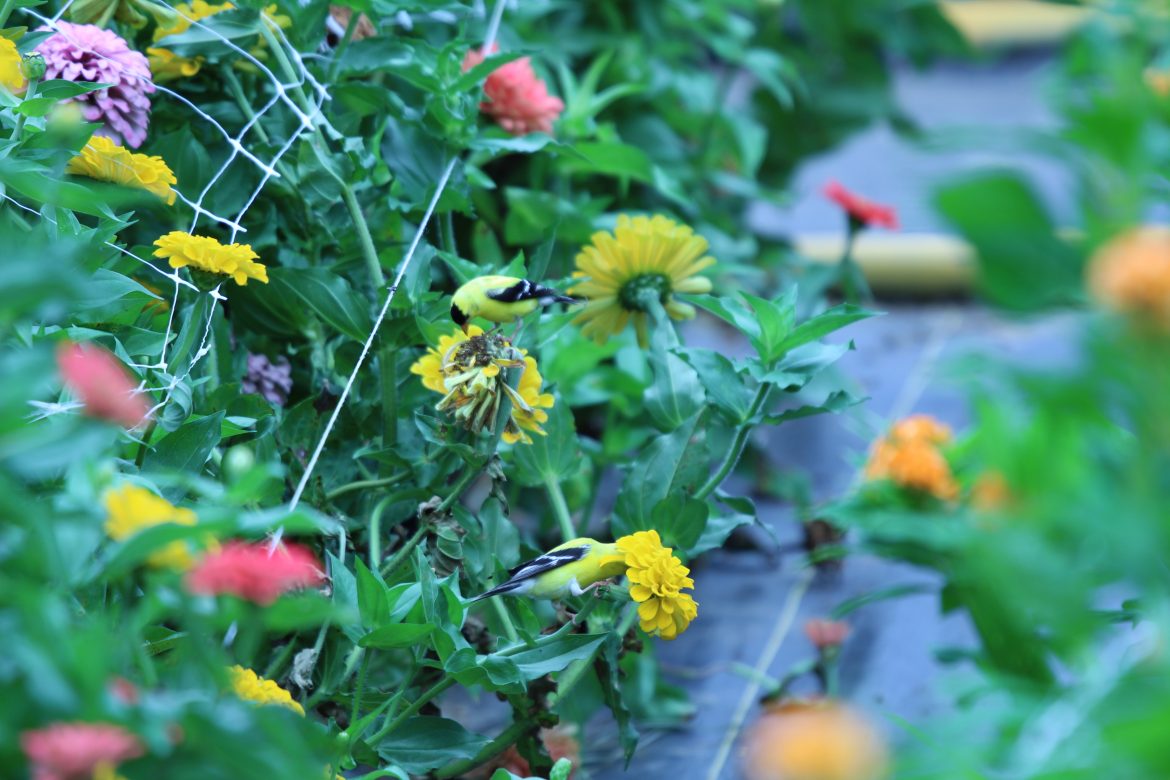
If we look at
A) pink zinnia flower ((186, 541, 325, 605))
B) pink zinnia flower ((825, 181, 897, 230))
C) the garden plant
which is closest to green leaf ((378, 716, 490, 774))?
the garden plant

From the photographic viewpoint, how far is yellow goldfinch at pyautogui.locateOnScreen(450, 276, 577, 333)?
678 millimetres

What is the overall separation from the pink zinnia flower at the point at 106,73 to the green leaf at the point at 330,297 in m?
0.13

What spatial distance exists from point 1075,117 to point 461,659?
395 millimetres

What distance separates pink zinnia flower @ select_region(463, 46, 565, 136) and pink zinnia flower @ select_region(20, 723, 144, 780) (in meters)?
0.67

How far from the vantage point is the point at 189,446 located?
2.11 feet

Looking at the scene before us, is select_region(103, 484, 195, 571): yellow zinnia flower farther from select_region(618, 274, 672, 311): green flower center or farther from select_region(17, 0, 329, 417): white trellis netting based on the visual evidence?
select_region(618, 274, 672, 311): green flower center

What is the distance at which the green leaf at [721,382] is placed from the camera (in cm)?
75

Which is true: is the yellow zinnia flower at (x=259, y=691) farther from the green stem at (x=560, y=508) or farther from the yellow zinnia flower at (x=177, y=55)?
the yellow zinnia flower at (x=177, y=55)

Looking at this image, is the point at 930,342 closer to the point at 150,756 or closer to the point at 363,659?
the point at 363,659

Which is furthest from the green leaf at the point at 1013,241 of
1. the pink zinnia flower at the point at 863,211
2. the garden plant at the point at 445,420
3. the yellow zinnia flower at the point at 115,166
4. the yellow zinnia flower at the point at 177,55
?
the pink zinnia flower at the point at 863,211

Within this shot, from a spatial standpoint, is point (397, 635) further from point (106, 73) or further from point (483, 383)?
point (106, 73)

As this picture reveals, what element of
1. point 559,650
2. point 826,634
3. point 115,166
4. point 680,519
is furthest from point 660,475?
point 115,166

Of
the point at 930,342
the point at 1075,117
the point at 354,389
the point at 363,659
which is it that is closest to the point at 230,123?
the point at 354,389

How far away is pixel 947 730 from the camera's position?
362 mm
